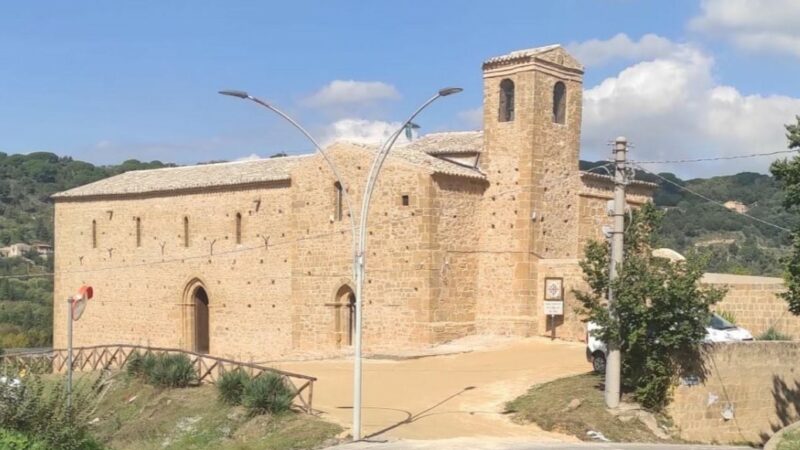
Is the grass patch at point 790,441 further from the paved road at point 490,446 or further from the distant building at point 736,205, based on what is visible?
the distant building at point 736,205

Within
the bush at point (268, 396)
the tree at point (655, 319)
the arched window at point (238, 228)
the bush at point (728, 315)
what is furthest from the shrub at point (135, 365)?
the bush at point (728, 315)

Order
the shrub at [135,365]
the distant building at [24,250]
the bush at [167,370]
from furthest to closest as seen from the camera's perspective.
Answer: the distant building at [24,250] < the shrub at [135,365] < the bush at [167,370]

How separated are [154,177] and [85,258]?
4766mm

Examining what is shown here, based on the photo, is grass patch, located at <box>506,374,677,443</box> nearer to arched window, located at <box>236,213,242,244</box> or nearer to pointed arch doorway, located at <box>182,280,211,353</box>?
arched window, located at <box>236,213,242,244</box>

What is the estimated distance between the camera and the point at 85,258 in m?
40.8

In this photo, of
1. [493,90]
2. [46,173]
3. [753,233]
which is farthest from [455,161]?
[46,173]

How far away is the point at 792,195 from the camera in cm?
2014

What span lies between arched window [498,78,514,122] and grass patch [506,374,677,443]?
11.6m

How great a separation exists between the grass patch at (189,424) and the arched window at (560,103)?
48.0ft

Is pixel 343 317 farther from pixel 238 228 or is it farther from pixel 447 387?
pixel 447 387

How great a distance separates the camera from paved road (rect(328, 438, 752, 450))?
1653 cm

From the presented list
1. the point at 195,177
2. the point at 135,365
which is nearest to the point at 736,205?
the point at 195,177

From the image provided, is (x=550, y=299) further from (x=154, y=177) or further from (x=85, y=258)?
(x=85, y=258)

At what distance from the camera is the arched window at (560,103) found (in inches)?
1224
